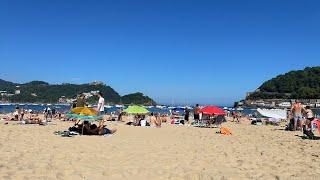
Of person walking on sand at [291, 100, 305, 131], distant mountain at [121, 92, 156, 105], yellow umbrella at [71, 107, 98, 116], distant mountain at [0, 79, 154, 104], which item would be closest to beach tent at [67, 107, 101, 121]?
yellow umbrella at [71, 107, 98, 116]

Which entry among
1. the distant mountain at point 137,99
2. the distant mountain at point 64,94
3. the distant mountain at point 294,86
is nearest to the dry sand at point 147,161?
the distant mountain at point 294,86

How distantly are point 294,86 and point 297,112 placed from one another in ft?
441

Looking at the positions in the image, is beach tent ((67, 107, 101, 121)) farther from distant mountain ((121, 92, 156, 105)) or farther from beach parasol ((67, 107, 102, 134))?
distant mountain ((121, 92, 156, 105))

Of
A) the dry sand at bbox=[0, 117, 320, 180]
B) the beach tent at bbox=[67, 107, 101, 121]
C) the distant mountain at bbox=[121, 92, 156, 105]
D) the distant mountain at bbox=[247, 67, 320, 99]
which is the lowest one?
the dry sand at bbox=[0, 117, 320, 180]

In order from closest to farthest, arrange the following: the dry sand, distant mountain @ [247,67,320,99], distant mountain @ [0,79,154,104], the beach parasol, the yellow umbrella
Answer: the dry sand < the beach parasol < the yellow umbrella < distant mountain @ [247,67,320,99] < distant mountain @ [0,79,154,104]

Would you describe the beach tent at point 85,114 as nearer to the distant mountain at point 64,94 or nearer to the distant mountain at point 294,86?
the distant mountain at point 294,86

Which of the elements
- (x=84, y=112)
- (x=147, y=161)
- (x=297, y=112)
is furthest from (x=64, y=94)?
(x=147, y=161)

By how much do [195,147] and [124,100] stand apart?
18370 centimetres

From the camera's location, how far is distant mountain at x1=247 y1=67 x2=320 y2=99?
138875 millimetres

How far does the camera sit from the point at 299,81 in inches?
5901

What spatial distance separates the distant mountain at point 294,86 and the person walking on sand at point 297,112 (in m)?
123

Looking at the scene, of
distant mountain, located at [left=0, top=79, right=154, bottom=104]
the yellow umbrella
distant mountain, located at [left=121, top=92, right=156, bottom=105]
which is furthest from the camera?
distant mountain, located at [left=121, top=92, right=156, bottom=105]

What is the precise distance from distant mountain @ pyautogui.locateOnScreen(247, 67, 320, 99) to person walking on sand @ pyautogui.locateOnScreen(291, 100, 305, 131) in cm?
12285

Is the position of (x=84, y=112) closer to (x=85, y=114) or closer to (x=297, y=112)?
(x=85, y=114)
